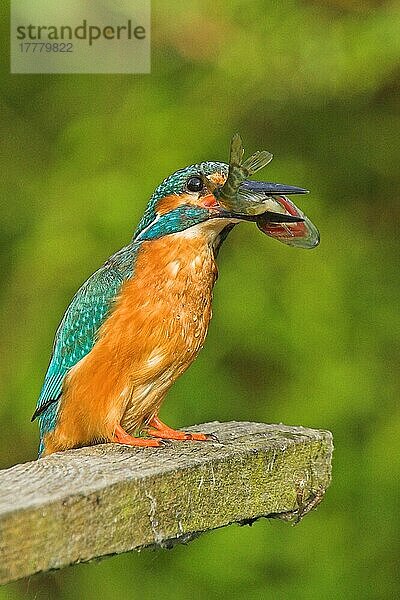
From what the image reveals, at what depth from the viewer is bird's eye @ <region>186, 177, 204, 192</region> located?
269cm

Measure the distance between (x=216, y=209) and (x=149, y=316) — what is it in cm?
29

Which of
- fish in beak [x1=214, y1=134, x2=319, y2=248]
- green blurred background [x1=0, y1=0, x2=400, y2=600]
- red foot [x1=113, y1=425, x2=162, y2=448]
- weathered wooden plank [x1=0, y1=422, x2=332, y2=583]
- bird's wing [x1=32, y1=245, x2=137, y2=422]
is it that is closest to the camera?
weathered wooden plank [x1=0, y1=422, x2=332, y2=583]

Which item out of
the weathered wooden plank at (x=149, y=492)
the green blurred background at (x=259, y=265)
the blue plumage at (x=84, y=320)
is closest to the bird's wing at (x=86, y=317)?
the blue plumage at (x=84, y=320)

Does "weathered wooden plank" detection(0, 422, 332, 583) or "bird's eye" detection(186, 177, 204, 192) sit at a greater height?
"bird's eye" detection(186, 177, 204, 192)

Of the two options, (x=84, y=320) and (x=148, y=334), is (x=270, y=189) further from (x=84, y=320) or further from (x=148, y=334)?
(x=84, y=320)

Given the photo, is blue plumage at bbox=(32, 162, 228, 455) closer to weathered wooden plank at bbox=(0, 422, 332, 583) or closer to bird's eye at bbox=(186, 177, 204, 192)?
bird's eye at bbox=(186, 177, 204, 192)

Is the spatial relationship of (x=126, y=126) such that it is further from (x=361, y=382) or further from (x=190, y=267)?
(x=190, y=267)

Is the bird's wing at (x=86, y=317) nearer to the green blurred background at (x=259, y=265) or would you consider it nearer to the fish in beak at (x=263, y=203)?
the fish in beak at (x=263, y=203)

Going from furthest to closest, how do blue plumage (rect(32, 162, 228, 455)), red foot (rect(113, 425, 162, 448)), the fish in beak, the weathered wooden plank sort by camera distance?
blue plumage (rect(32, 162, 228, 455)) → red foot (rect(113, 425, 162, 448)) → the fish in beak → the weathered wooden plank

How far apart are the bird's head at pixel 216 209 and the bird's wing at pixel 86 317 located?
3.6 inches

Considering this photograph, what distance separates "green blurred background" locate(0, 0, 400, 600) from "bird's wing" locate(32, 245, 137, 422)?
1.97 m

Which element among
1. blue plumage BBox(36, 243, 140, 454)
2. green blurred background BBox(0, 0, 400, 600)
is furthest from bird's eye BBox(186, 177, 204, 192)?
green blurred background BBox(0, 0, 400, 600)

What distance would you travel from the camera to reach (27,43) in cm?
533

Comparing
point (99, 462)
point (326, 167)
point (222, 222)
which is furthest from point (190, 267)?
point (326, 167)
